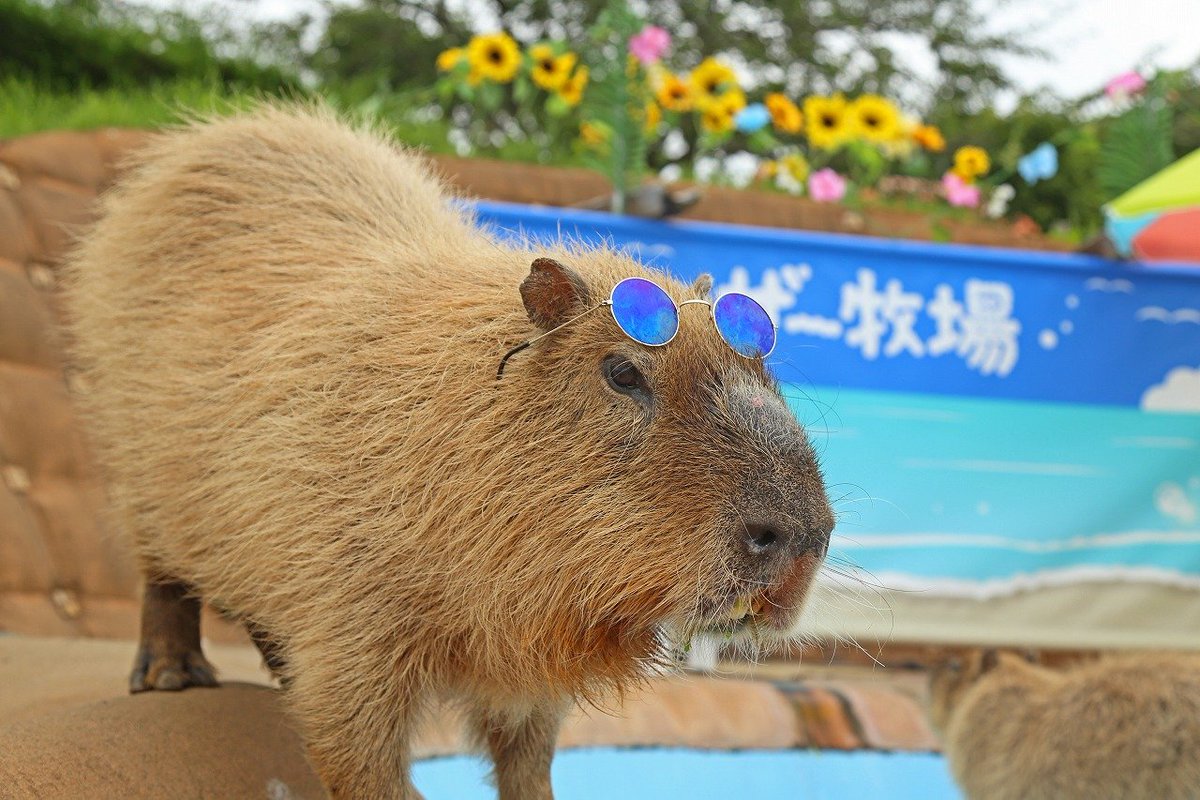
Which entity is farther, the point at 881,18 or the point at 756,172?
the point at 881,18

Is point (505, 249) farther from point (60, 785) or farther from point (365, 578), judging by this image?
point (60, 785)

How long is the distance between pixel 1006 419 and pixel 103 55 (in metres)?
4.73

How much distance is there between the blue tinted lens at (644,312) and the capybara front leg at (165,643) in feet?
4.33

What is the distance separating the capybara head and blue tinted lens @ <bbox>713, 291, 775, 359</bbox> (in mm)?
18

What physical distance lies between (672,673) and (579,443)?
38cm

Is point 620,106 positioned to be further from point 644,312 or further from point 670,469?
point 670,469

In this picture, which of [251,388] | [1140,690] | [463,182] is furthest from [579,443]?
[463,182]

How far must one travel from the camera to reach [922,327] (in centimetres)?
412

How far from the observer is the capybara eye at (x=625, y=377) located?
1.55 metres

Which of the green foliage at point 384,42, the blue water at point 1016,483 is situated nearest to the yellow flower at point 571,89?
the blue water at point 1016,483

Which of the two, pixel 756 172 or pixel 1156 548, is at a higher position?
pixel 756 172

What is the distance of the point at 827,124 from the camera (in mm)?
5598

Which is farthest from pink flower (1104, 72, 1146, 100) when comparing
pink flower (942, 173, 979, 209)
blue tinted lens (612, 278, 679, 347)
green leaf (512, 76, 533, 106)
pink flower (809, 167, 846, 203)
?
blue tinted lens (612, 278, 679, 347)

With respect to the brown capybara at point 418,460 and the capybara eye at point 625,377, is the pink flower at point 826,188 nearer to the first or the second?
the brown capybara at point 418,460
